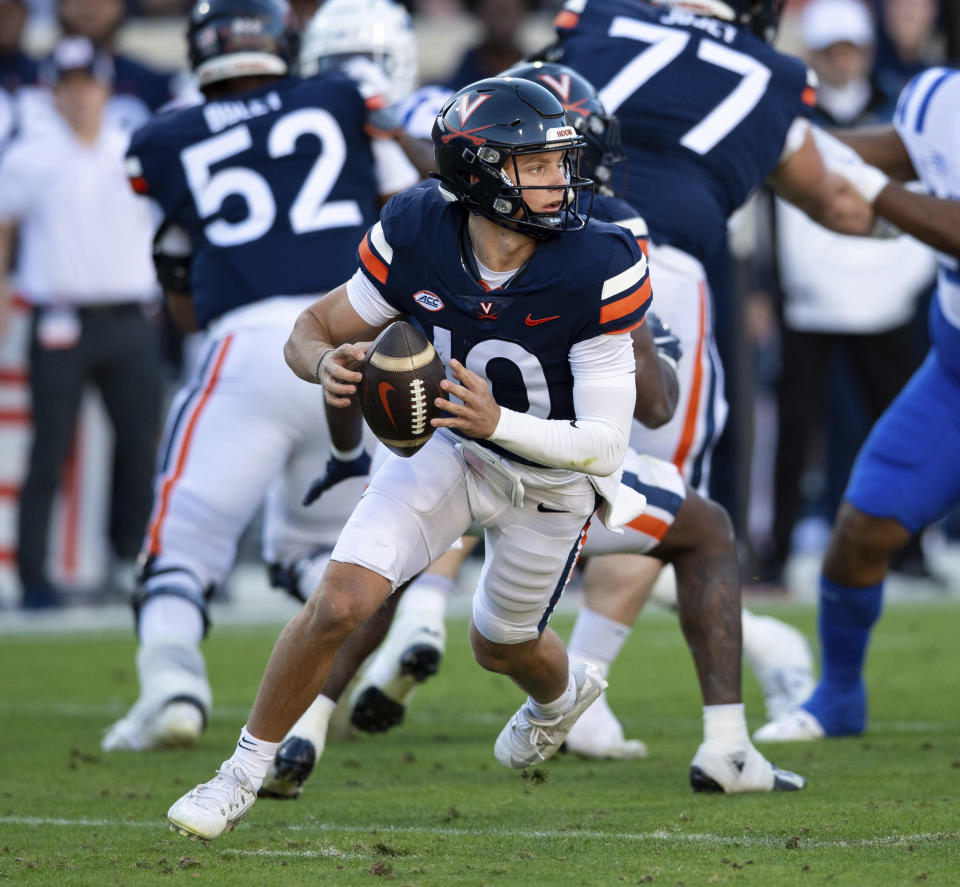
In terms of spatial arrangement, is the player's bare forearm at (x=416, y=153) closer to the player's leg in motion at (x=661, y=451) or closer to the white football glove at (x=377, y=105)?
the white football glove at (x=377, y=105)

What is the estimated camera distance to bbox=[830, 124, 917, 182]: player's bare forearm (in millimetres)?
5648

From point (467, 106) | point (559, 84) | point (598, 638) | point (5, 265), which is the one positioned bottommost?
point (5, 265)

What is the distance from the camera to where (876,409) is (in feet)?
30.2

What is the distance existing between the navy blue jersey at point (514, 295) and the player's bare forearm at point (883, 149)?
2090mm

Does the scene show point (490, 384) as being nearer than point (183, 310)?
Yes

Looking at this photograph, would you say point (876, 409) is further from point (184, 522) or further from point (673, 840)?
point (673, 840)

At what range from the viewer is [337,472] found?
4.82m

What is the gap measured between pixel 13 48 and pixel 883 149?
241 inches

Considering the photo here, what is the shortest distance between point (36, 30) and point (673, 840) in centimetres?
1043

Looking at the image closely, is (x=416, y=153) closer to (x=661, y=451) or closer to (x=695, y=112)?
(x=695, y=112)

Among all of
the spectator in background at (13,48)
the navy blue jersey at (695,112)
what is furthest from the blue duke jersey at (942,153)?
the spectator in background at (13,48)

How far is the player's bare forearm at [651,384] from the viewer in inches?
163

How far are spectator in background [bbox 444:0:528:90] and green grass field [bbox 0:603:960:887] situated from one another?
15.8 ft

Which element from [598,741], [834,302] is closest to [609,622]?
[598,741]
